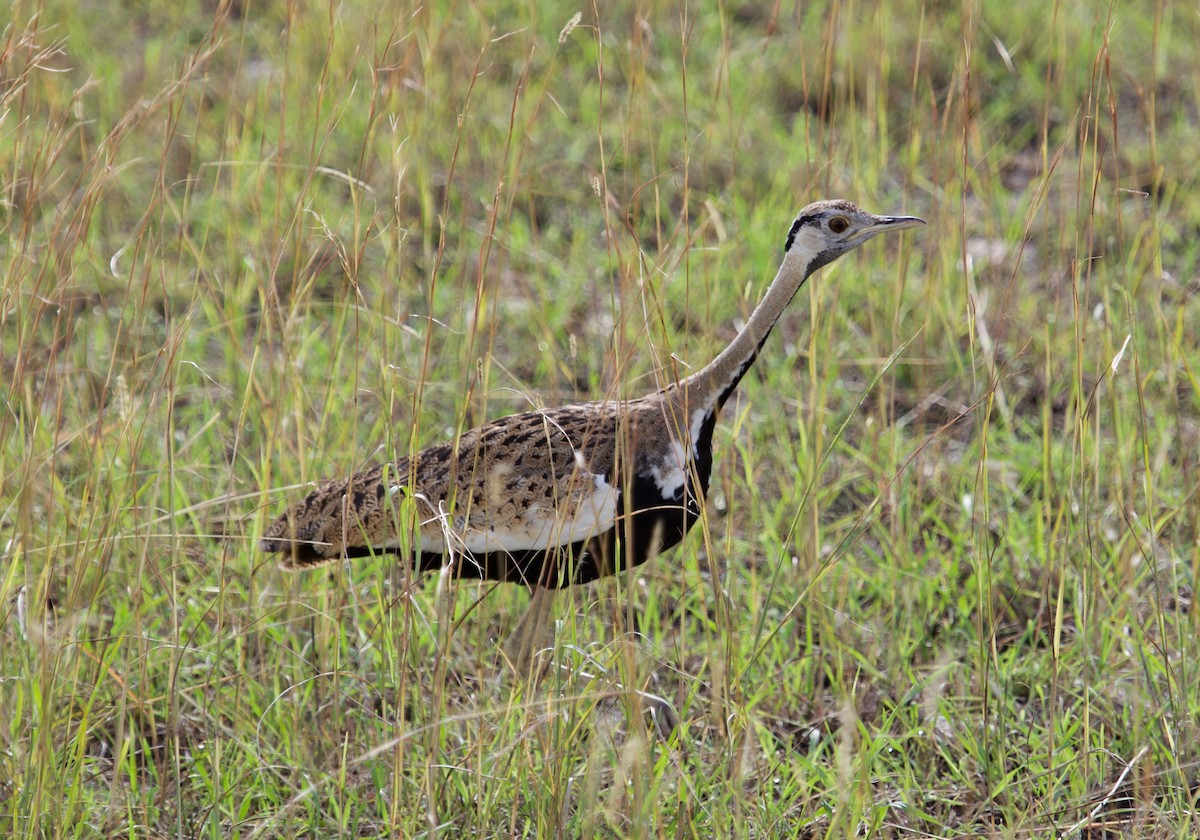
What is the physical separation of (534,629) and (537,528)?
0.86 feet

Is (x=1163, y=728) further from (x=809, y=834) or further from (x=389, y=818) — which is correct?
(x=389, y=818)

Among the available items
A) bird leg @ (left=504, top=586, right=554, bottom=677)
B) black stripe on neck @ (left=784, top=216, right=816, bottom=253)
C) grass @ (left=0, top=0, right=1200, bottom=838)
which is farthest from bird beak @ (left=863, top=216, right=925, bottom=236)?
bird leg @ (left=504, top=586, right=554, bottom=677)

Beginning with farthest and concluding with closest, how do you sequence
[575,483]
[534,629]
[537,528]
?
[534,629] < [537,528] < [575,483]

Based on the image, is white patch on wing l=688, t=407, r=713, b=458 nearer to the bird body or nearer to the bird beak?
the bird body

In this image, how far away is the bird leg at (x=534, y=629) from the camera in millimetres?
2865

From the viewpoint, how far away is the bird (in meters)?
2.77

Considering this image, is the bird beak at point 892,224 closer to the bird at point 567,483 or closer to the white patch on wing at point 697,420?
the bird at point 567,483

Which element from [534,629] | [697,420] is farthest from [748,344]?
[534,629]

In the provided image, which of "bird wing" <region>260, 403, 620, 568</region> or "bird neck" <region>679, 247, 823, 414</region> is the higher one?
"bird neck" <region>679, 247, 823, 414</region>

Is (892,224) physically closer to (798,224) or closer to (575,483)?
(798,224)

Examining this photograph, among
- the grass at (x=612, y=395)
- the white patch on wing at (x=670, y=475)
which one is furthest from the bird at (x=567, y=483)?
the grass at (x=612, y=395)

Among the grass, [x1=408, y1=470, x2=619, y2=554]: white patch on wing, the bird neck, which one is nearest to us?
the grass

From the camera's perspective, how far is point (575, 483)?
2.77m

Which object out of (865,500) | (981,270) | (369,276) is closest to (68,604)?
(865,500)
